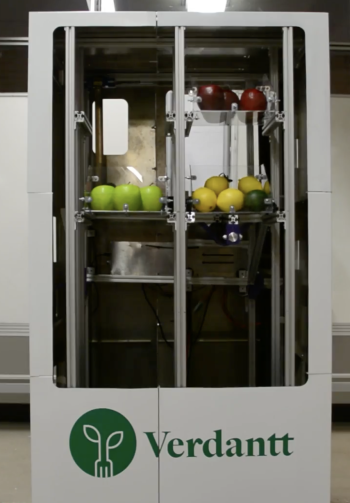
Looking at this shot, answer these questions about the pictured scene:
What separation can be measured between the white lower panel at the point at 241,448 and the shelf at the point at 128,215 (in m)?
0.80

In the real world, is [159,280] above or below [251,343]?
above

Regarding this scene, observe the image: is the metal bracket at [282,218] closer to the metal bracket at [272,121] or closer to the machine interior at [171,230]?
the machine interior at [171,230]

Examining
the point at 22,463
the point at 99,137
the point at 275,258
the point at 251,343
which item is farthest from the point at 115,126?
the point at 22,463

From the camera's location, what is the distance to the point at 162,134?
243cm

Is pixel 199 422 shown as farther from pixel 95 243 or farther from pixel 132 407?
pixel 95 243

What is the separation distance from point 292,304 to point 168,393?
676 millimetres

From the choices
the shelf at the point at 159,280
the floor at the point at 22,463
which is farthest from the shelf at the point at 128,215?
the floor at the point at 22,463

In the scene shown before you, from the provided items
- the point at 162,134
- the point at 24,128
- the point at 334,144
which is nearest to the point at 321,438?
the point at 162,134

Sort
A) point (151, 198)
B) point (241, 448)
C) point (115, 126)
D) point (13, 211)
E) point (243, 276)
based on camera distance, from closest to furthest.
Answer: point (241, 448) < point (151, 198) < point (243, 276) < point (115, 126) < point (13, 211)

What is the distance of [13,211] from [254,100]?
181 cm

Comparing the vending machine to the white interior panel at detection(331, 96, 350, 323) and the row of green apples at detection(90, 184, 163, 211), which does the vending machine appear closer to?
the row of green apples at detection(90, 184, 163, 211)

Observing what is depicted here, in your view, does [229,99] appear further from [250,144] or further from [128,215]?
[128,215]

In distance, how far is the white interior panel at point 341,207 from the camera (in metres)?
2.90

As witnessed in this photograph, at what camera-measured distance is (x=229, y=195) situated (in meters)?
1.91
